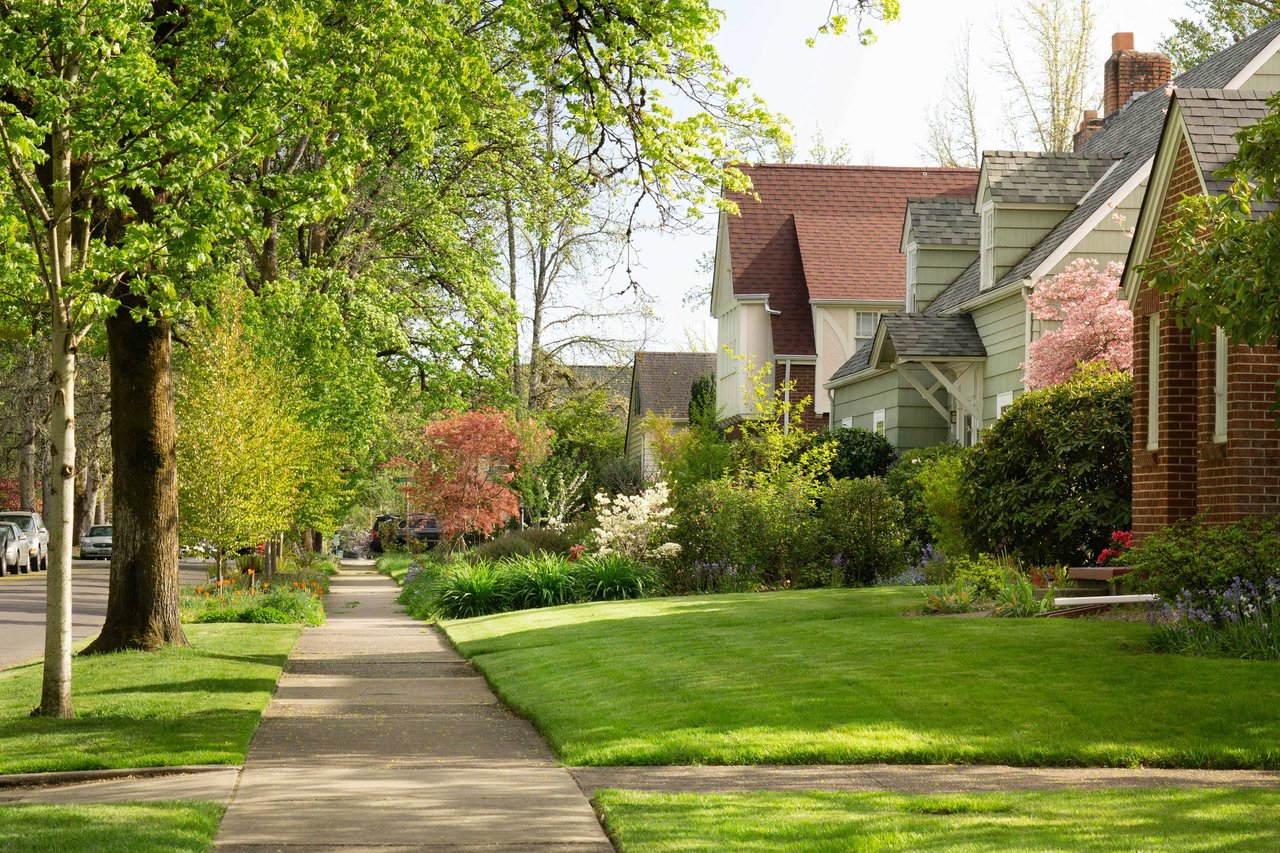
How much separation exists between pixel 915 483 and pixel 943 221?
27.9 feet

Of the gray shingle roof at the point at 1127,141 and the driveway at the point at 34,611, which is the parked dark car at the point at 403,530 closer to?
the driveway at the point at 34,611

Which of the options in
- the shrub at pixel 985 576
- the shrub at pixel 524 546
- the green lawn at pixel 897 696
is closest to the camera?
the green lawn at pixel 897 696

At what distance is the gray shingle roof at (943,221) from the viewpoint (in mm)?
29609

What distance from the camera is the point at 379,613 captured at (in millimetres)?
25812

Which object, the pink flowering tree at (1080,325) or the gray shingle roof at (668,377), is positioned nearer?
the pink flowering tree at (1080,325)

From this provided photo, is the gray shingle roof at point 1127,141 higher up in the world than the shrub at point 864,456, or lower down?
higher up

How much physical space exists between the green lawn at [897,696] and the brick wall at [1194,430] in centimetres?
193

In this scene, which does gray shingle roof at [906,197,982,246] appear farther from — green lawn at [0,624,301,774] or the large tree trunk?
the large tree trunk

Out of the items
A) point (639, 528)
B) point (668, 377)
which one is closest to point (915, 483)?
point (639, 528)

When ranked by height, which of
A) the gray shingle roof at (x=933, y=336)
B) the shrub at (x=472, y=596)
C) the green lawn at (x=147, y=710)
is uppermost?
the gray shingle roof at (x=933, y=336)

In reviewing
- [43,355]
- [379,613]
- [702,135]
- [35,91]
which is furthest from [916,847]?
[43,355]

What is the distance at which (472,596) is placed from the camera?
→ 2328 centimetres

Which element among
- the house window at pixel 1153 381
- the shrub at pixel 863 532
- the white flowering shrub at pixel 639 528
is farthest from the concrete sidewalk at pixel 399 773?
the white flowering shrub at pixel 639 528

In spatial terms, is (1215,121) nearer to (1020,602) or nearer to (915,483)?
(1020,602)
